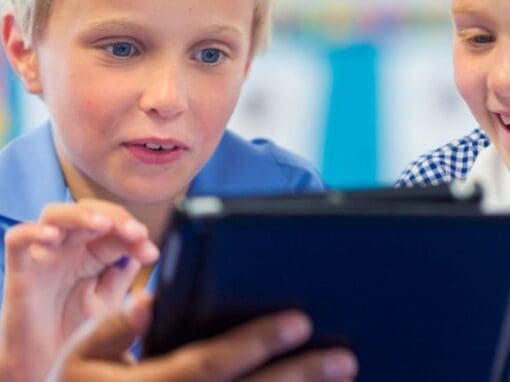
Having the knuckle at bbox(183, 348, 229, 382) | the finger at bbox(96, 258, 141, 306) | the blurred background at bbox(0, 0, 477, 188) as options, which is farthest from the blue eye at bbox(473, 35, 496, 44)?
the blurred background at bbox(0, 0, 477, 188)

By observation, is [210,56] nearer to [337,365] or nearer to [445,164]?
[445,164]

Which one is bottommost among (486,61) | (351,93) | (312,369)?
(312,369)

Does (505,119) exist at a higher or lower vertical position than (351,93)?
lower

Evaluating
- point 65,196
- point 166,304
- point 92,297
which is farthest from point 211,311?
point 65,196

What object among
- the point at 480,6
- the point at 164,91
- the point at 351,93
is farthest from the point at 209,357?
the point at 351,93

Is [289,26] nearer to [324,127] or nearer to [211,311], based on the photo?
[324,127]

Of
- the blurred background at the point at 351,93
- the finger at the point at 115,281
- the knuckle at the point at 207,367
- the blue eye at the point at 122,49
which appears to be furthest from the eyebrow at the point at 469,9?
the blurred background at the point at 351,93

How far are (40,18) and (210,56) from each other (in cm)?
17

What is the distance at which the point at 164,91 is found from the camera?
3.11 feet

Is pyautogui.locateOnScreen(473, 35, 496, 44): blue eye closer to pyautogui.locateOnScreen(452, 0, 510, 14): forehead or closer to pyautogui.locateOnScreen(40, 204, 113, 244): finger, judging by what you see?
pyautogui.locateOnScreen(452, 0, 510, 14): forehead

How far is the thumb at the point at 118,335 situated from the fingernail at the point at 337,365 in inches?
3.9

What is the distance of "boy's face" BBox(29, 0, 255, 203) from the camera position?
0.95m

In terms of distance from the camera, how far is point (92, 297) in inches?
30.5

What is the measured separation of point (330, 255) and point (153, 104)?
17.2 inches
